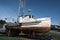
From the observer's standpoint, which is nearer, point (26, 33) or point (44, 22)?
point (44, 22)

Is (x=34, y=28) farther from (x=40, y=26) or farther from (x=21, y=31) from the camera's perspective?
(x=21, y=31)

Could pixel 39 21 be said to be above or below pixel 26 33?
above

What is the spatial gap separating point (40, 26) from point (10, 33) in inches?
444

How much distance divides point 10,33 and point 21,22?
543 cm

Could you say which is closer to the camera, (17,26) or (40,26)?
(40,26)

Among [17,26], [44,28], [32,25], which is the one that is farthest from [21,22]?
[44,28]

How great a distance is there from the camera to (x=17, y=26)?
45.9m

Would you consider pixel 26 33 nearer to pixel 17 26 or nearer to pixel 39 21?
pixel 17 26

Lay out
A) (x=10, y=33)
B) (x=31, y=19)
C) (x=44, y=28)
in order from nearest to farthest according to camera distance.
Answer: (x=44, y=28) < (x=31, y=19) < (x=10, y=33)

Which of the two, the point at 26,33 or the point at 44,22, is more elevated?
the point at 44,22

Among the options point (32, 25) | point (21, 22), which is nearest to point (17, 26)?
point (21, 22)

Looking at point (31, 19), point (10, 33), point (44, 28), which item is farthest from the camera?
point (10, 33)

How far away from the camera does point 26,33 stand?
4744 cm

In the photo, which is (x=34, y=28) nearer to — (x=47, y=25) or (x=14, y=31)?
(x=47, y=25)
